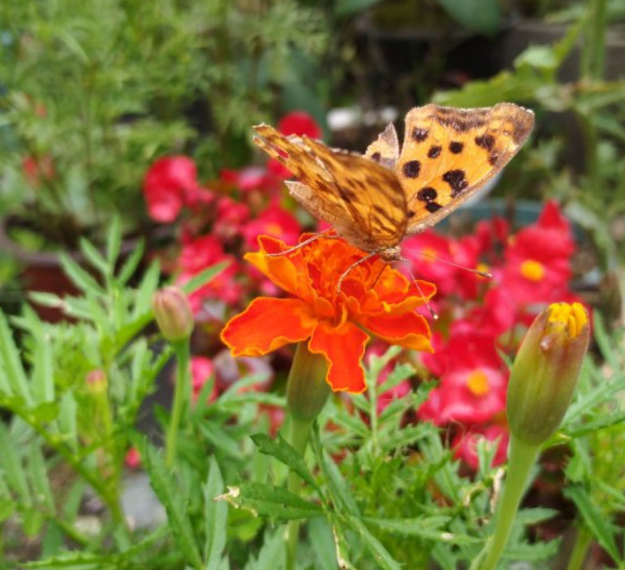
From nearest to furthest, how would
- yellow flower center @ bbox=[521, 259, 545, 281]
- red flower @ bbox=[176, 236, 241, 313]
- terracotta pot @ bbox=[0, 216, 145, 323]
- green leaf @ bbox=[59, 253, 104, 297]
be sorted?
1. green leaf @ bbox=[59, 253, 104, 297]
2. yellow flower center @ bbox=[521, 259, 545, 281]
3. red flower @ bbox=[176, 236, 241, 313]
4. terracotta pot @ bbox=[0, 216, 145, 323]

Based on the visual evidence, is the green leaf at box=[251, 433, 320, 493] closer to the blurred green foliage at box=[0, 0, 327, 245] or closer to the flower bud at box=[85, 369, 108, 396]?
the flower bud at box=[85, 369, 108, 396]

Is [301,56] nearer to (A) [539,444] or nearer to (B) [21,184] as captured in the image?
(B) [21,184]

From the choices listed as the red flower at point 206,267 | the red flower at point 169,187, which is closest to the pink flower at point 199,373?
the red flower at point 206,267

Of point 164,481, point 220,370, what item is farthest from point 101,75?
point 164,481

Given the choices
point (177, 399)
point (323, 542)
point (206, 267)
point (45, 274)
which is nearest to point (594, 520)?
point (323, 542)

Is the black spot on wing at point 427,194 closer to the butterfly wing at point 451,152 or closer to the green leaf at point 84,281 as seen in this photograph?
the butterfly wing at point 451,152

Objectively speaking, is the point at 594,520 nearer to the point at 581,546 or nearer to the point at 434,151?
the point at 581,546

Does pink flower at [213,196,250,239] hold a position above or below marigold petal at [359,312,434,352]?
below

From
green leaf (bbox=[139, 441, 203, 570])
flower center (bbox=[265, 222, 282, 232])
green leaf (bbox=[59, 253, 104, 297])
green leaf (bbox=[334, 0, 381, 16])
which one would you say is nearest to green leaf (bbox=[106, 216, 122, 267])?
green leaf (bbox=[59, 253, 104, 297])
